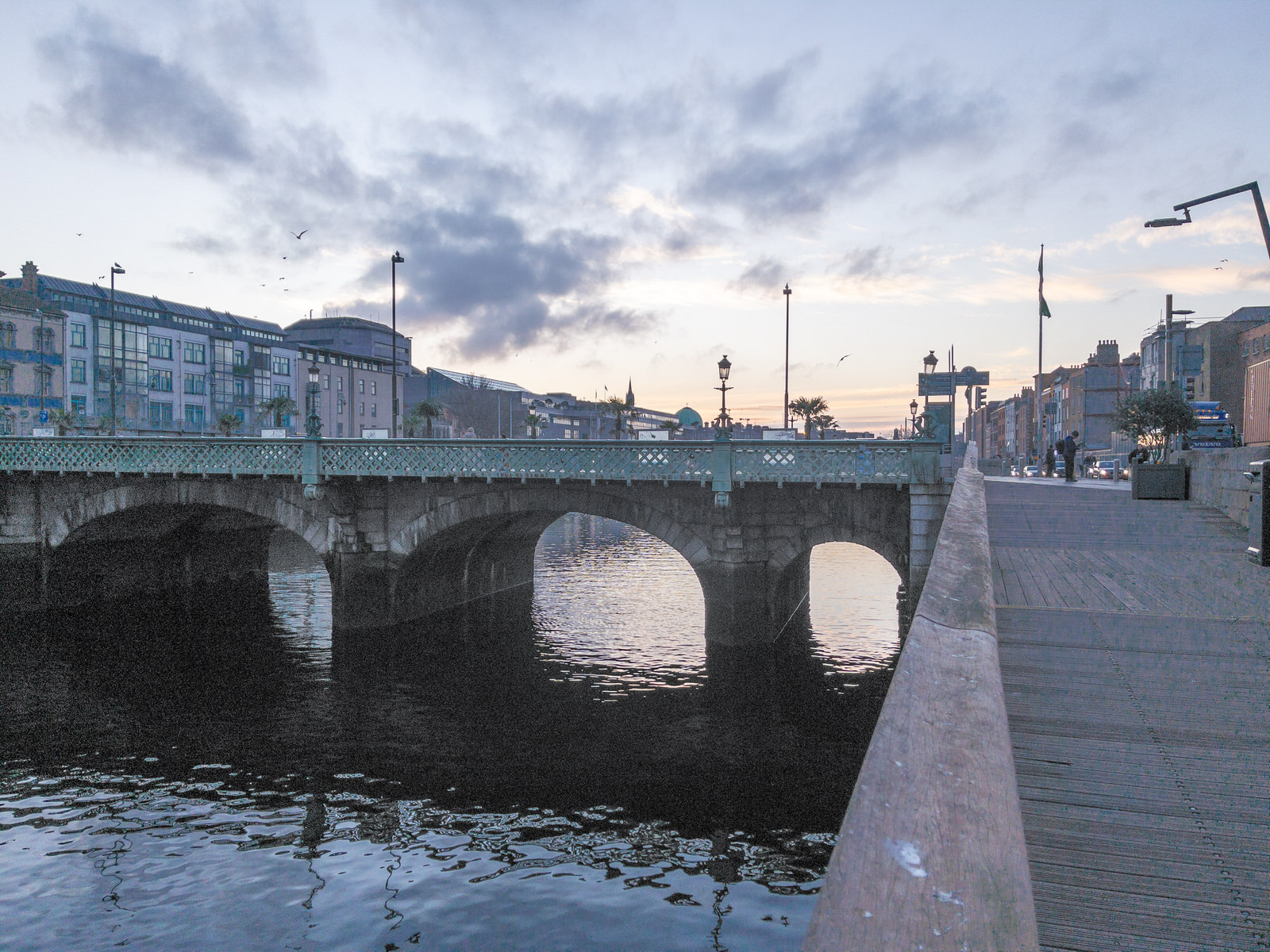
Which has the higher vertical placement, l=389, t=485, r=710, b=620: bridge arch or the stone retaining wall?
the stone retaining wall

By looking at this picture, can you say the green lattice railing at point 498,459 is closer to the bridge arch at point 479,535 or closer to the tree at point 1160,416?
the bridge arch at point 479,535

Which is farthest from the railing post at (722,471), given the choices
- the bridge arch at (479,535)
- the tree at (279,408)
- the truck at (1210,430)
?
the tree at (279,408)

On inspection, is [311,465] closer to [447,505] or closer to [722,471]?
[447,505]

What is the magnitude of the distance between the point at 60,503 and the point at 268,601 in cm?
855

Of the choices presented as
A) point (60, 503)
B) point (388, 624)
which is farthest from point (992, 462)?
point (60, 503)

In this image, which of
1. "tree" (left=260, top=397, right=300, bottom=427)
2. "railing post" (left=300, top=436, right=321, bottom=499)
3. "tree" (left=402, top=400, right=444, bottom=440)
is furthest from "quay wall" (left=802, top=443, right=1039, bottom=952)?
"tree" (left=260, top=397, right=300, bottom=427)

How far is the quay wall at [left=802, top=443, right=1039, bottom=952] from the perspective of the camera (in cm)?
199

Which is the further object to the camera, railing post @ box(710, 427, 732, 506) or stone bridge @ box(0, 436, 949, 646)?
stone bridge @ box(0, 436, 949, 646)

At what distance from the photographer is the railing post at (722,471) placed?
23406 mm

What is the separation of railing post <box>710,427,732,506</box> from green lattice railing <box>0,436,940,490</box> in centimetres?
3

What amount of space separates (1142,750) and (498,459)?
22.3 metres

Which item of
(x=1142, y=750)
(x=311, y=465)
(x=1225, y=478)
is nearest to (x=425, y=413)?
(x=311, y=465)

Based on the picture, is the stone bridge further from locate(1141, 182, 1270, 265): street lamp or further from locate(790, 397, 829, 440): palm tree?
locate(790, 397, 829, 440): palm tree

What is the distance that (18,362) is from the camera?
6088 cm
